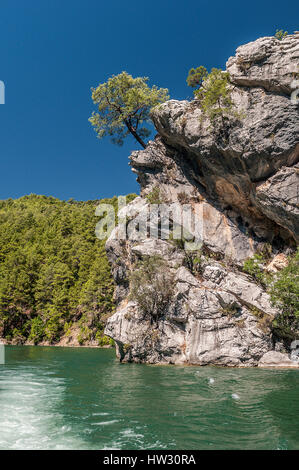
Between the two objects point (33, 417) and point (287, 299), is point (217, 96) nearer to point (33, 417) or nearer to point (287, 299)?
point (287, 299)

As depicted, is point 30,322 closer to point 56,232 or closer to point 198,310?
point 56,232

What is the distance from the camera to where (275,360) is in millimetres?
23500

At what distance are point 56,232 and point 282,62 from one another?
60.7 meters

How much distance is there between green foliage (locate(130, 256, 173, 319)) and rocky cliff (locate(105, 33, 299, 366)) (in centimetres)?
9

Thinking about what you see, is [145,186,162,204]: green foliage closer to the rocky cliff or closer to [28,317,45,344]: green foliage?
the rocky cliff

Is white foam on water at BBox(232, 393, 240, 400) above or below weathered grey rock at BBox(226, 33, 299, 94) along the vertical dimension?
below

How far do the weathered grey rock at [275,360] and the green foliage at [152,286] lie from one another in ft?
29.0

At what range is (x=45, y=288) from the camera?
5819 cm

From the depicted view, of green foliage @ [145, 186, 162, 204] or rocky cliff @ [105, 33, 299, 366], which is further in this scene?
green foliage @ [145, 186, 162, 204]

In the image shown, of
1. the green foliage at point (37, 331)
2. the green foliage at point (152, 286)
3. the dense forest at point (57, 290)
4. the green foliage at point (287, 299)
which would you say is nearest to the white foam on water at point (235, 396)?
the green foliage at point (287, 299)

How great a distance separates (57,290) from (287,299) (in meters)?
43.2

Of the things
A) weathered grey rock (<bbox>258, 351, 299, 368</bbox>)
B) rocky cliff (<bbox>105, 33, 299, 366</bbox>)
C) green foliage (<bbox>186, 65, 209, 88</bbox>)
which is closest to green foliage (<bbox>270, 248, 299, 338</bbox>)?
rocky cliff (<bbox>105, 33, 299, 366</bbox>)

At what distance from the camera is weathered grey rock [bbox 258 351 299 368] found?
23128 mm

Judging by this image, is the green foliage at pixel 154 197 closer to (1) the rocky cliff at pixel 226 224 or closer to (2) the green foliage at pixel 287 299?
(1) the rocky cliff at pixel 226 224
